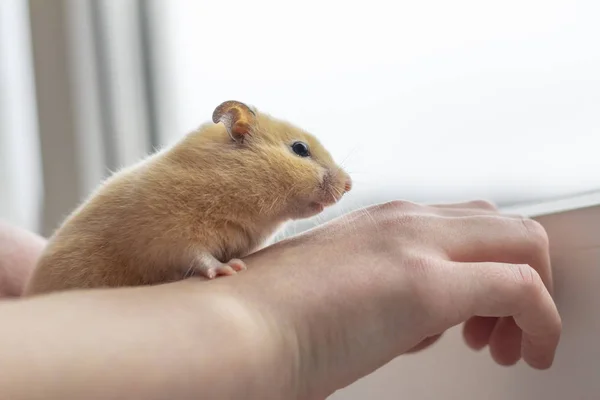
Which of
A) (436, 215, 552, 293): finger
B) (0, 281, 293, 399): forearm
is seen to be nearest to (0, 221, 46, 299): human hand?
(0, 281, 293, 399): forearm

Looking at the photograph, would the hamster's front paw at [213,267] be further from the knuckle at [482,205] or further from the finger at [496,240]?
the knuckle at [482,205]

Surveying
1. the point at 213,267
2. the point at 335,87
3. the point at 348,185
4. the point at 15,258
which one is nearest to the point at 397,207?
the point at 348,185

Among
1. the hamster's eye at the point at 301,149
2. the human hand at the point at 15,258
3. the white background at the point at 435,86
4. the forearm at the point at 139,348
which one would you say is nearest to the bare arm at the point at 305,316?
the forearm at the point at 139,348

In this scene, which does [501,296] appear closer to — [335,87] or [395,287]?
[395,287]

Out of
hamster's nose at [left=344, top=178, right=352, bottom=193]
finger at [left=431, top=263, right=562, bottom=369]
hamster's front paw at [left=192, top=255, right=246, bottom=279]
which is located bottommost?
finger at [left=431, top=263, right=562, bottom=369]

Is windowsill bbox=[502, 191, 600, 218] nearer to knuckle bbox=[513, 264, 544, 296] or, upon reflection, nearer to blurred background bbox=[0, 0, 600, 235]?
blurred background bbox=[0, 0, 600, 235]
